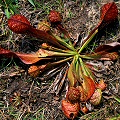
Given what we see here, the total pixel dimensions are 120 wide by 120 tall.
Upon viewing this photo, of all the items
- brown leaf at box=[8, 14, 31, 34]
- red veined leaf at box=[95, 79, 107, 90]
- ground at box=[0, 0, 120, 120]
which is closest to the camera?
brown leaf at box=[8, 14, 31, 34]

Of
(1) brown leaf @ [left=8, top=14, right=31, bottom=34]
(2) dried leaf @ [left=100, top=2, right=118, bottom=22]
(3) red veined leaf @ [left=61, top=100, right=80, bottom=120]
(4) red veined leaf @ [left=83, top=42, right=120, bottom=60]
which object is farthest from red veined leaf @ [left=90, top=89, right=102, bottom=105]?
(1) brown leaf @ [left=8, top=14, right=31, bottom=34]

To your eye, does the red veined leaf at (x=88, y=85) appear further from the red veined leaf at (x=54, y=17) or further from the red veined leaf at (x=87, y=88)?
the red veined leaf at (x=54, y=17)

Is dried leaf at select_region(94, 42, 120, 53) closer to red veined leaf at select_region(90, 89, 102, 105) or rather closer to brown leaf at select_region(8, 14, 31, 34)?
red veined leaf at select_region(90, 89, 102, 105)

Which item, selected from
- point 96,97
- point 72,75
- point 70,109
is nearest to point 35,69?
point 72,75

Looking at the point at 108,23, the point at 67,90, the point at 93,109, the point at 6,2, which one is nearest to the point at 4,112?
the point at 67,90

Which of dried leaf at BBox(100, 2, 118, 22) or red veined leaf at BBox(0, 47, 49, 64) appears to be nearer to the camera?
dried leaf at BBox(100, 2, 118, 22)

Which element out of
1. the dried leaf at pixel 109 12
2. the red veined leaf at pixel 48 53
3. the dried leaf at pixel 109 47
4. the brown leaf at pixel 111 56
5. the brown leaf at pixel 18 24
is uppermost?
the dried leaf at pixel 109 12

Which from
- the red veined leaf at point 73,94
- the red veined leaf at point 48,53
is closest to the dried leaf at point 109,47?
the red veined leaf at point 48,53

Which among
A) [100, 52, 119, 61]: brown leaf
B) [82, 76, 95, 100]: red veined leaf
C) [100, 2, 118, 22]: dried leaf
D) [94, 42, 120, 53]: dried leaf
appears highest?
[100, 2, 118, 22]: dried leaf
